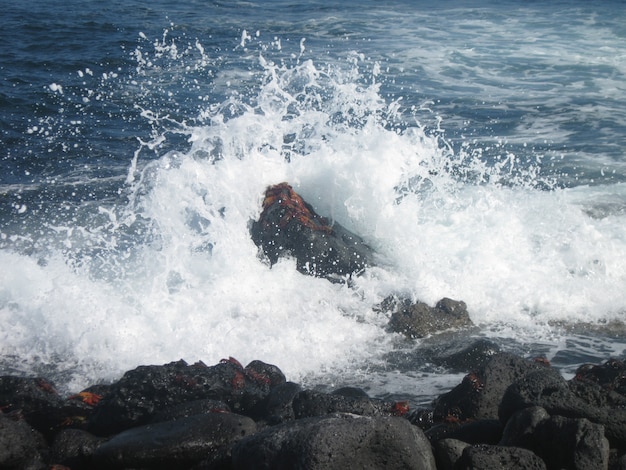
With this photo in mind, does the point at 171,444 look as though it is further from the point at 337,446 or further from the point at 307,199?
the point at 307,199

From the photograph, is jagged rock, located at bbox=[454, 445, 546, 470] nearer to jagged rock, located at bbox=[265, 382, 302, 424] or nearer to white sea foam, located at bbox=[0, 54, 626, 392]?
jagged rock, located at bbox=[265, 382, 302, 424]

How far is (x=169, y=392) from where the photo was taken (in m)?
5.10

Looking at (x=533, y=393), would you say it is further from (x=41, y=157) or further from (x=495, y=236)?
(x=41, y=157)

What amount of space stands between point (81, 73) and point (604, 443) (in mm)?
13981

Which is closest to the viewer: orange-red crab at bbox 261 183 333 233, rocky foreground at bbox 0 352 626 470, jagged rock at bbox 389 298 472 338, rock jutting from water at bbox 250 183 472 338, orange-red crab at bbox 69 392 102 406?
rocky foreground at bbox 0 352 626 470

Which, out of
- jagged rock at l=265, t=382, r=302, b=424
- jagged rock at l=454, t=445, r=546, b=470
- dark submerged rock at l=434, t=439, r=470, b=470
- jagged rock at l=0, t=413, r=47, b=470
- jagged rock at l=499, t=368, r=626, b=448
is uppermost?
jagged rock at l=454, t=445, r=546, b=470

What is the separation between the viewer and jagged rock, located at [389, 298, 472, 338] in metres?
7.12

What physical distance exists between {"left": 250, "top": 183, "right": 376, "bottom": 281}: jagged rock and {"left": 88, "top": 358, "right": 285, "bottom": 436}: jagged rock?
2.82 meters

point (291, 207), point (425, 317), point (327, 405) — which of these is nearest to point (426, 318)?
point (425, 317)

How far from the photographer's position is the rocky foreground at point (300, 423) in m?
3.60

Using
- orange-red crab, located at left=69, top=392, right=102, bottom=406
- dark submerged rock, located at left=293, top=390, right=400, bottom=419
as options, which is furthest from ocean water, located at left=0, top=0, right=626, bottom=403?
dark submerged rock, located at left=293, top=390, right=400, bottom=419

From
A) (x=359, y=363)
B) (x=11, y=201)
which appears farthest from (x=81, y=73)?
(x=359, y=363)

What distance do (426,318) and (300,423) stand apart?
12.1ft

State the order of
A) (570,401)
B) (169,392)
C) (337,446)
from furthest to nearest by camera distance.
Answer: (169,392), (570,401), (337,446)
